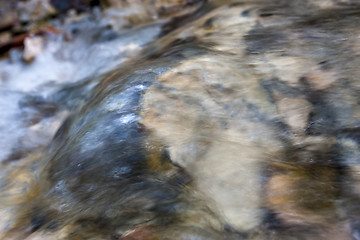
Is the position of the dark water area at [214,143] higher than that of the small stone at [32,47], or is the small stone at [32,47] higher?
the small stone at [32,47]

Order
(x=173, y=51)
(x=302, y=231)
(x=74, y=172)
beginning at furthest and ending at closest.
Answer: (x=173, y=51) → (x=74, y=172) → (x=302, y=231)

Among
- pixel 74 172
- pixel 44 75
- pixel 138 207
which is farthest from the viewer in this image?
pixel 44 75

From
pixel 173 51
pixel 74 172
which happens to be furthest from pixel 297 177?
pixel 173 51

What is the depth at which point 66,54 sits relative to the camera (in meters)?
4.26

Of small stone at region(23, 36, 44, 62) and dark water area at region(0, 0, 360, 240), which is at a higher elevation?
small stone at region(23, 36, 44, 62)

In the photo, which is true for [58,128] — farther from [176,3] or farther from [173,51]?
[176,3]

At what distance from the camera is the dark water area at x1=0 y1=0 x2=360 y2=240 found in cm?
170

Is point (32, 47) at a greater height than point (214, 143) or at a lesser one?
greater

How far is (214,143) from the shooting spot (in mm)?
2049

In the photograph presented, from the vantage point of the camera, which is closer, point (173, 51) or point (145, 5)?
point (173, 51)

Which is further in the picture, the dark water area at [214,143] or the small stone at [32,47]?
the small stone at [32,47]

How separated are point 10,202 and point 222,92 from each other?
1348 millimetres

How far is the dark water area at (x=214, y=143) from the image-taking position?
1700 millimetres

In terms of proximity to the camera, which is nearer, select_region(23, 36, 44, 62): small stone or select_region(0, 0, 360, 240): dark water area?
select_region(0, 0, 360, 240): dark water area
